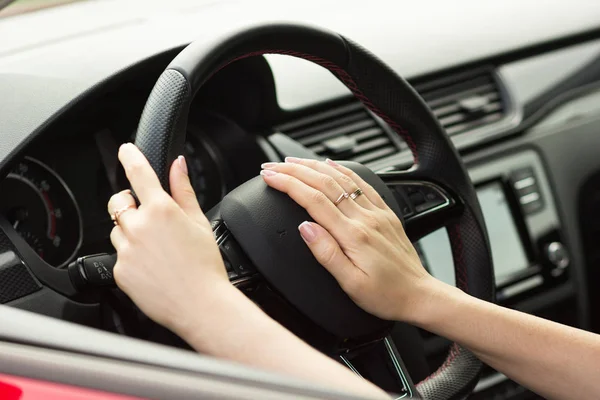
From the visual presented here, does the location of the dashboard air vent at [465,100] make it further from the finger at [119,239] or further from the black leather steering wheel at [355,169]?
the finger at [119,239]

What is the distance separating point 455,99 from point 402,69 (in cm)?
16

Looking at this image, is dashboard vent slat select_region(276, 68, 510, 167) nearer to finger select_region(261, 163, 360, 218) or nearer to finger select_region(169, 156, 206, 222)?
finger select_region(261, 163, 360, 218)

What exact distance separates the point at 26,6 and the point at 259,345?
1434mm

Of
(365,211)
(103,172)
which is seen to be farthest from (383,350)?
(103,172)

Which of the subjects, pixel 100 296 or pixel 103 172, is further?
pixel 103 172

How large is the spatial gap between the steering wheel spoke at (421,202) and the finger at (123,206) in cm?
53

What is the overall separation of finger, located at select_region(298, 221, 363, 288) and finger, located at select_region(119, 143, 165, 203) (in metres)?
0.23

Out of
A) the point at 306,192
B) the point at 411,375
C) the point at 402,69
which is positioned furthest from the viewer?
the point at 402,69

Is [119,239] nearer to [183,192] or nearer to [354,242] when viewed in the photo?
[183,192]

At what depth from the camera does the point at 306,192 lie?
122 cm

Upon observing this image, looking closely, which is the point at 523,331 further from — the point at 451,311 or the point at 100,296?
the point at 100,296

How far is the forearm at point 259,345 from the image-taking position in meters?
0.92

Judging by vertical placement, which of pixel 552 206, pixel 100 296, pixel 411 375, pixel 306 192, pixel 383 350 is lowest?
pixel 552 206

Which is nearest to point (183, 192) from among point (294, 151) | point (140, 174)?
point (140, 174)
